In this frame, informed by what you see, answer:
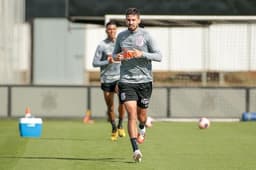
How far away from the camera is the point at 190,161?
13242mm

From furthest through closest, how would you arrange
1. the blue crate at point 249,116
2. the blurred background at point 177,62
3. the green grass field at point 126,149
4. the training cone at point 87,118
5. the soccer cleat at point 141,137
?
the blurred background at point 177,62 → the blue crate at point 249,116 → the training cone at point 87,118 → the soccer cleat at point 141,137 → the green grass field at point 126,149

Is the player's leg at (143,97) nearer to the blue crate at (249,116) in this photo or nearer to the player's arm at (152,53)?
the player's arm at (152,53)

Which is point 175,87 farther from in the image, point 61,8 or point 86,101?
point 61,8

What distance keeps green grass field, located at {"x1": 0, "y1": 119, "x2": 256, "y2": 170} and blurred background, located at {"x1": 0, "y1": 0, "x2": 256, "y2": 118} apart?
4499 mm

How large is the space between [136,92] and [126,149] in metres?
2.11

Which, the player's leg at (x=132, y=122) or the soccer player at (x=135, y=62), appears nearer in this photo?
the player's leg at (x=132, y=122)

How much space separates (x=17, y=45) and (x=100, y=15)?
8861mm

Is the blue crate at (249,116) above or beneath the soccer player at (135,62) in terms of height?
beneath

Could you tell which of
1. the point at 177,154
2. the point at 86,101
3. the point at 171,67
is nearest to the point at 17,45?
the point at 171,67

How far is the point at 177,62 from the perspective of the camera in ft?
Result: 105

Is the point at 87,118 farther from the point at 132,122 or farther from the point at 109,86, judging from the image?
the point at 132,122

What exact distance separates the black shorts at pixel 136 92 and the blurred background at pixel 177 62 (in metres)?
12.3

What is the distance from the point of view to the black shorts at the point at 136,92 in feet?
43.5

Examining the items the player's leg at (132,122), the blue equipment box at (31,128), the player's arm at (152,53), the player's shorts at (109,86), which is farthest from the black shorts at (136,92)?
the blue equipment box at (31,128)
